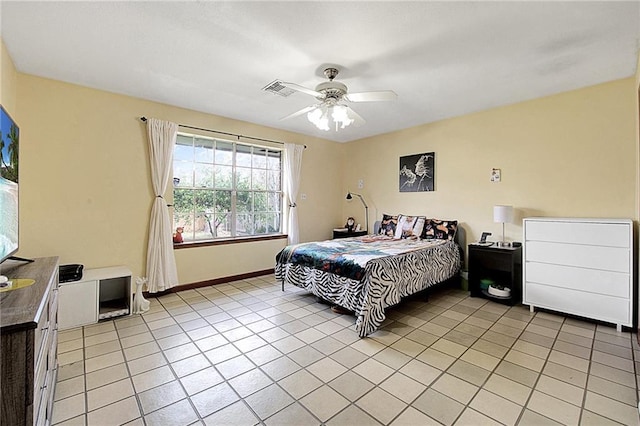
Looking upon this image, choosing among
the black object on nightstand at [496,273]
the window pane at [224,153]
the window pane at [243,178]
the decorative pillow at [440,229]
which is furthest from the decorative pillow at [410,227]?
the window pane at [224,153]

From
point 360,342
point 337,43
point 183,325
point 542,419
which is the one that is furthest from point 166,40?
point 542,419

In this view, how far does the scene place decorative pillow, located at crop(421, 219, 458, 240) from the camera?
4.21 meters

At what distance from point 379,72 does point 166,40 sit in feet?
6.30

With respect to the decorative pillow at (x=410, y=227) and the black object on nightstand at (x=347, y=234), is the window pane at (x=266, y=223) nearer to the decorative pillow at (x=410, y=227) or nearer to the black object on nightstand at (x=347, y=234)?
the black object on nightstand at (x=347, y=234)

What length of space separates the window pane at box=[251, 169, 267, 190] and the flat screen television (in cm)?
297

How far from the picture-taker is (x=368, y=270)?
2785mm

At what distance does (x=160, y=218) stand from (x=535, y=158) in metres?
4.84

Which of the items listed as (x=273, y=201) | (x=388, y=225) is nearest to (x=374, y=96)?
(x=388, y=225)

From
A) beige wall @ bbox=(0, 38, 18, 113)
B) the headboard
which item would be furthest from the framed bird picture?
beige wall @ bbox=(0, 38, 18, 113)

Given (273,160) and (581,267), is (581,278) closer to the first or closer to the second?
(581,267)

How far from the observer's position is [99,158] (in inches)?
133

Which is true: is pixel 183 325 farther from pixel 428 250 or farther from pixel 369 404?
pixel 428 250

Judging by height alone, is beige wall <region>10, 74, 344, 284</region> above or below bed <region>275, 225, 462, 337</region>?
above

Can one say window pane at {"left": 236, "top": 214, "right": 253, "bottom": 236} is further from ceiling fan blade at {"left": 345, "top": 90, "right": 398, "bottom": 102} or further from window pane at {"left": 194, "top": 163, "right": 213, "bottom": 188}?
ceiling fan blade at {"left": 345, "top": 90, "right": 398, "bottom": 102}
